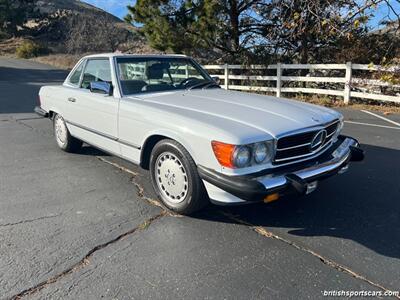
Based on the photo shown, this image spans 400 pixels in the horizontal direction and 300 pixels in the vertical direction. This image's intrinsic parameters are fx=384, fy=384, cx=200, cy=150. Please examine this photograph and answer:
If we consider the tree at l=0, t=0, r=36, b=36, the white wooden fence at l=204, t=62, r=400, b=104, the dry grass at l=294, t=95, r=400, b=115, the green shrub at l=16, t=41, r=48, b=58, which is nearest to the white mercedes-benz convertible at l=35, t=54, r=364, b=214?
the white wooden fence at l=204, t=62, r=400, b=104

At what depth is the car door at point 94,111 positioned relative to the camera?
4.64 m

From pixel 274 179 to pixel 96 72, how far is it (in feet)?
10.2

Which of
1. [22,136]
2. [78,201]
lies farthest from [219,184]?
[22,136]

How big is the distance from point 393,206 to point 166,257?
2504mm

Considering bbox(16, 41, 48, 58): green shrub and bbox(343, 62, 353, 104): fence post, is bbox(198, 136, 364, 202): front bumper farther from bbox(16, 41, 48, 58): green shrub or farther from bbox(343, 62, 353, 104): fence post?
bbox(16, 41, 48, 58): green shrub

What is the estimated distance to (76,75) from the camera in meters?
5.86

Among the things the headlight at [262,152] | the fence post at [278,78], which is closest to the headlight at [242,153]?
the headlight at [262,152]

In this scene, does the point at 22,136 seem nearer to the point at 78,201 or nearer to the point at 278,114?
the point at 78,201

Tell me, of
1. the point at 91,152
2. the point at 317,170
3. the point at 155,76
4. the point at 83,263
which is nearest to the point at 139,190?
the point at 155,76

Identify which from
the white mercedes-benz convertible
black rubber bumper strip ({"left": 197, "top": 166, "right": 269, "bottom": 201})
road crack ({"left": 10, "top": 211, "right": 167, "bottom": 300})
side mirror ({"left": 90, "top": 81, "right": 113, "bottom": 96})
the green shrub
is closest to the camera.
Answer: road crack ({"left": 10, "top": 211, "right": 167, "bottom": 300})

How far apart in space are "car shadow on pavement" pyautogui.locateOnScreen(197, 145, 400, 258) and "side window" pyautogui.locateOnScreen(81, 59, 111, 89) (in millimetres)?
2263

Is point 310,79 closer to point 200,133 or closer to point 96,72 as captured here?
point 96,72

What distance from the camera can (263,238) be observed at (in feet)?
11.4

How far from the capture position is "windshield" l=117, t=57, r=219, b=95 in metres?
4.75
